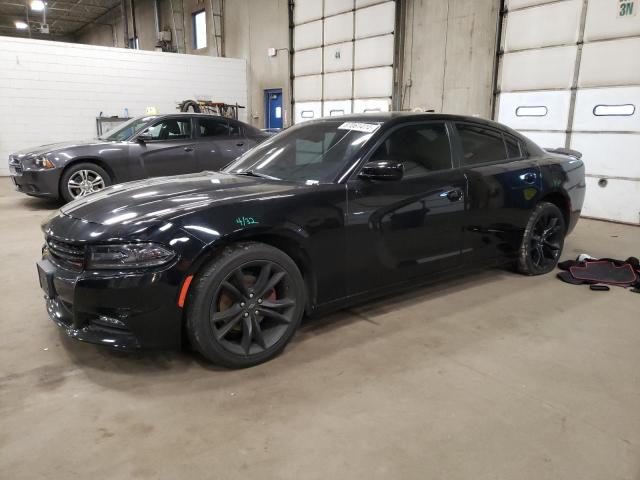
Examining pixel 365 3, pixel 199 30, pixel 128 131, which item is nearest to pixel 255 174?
pixel 128 131

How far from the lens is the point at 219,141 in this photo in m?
7.50

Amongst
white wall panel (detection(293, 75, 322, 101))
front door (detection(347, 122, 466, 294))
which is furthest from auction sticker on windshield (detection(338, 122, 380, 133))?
white wall panel (detection(293, 75, 322, 101))

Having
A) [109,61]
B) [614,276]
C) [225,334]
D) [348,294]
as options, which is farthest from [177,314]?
[109,61]

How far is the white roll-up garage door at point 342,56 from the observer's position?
10.2 m

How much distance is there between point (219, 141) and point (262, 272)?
5471 millimetres

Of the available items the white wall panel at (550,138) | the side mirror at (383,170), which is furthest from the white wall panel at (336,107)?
the side mirror at (383,170)

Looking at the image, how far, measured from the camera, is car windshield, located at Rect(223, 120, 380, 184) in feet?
9.40

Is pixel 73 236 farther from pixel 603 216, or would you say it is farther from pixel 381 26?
pixel 381 26

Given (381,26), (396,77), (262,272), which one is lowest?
(262,272)

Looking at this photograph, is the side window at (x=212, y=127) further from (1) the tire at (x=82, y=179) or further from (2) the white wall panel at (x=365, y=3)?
(2) the white wall panel at (x=365, y=3)

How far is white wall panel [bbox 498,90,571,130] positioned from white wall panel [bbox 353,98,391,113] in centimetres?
267

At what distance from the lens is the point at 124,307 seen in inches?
86.5

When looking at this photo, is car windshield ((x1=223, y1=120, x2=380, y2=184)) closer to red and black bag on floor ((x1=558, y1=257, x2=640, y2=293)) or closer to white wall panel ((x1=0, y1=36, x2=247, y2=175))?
red and black bag on floor ((x1=558, y1=257, x2=640, y2=293))

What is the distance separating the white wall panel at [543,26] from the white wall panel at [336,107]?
4.05 metres
